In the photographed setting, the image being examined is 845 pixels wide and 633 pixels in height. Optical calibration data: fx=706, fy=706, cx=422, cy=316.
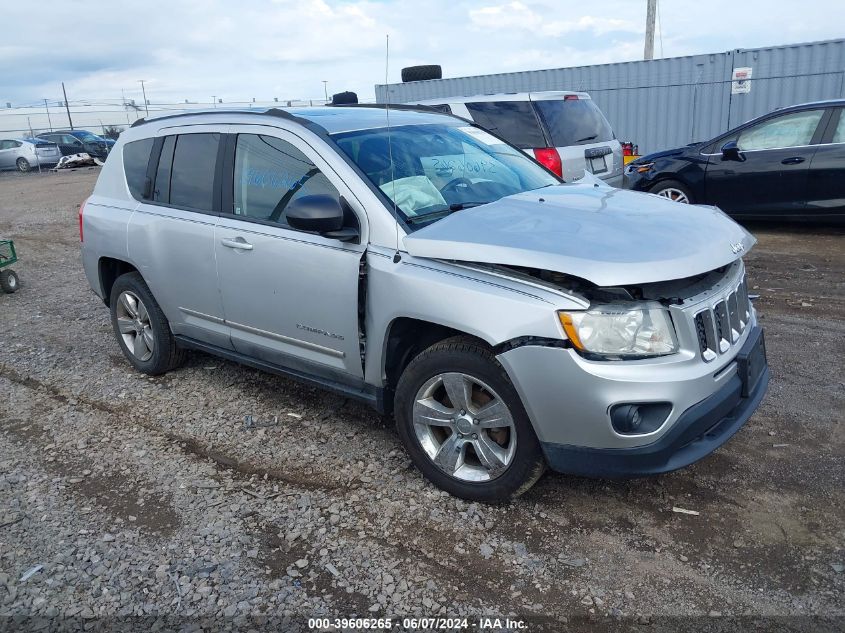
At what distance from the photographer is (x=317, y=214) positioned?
132 inches

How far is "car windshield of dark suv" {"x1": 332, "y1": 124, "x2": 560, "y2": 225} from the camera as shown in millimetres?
3650

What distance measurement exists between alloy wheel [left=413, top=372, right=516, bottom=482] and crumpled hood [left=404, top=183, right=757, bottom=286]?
1.95 ft

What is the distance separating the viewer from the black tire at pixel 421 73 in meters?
13.5

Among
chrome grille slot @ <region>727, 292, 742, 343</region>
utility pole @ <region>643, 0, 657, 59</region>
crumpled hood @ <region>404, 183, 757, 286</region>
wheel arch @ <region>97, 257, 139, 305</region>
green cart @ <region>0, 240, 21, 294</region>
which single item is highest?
utility pole @ <region>643, 0, 657, 59</region>

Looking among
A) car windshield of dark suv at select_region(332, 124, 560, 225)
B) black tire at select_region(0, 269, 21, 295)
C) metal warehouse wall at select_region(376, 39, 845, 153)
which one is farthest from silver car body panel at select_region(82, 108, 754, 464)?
metal warehouse wall at select_region(376, 39, 845, 153)

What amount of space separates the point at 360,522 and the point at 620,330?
4.88 ft

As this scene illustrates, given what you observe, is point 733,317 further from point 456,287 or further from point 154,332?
point 154,332

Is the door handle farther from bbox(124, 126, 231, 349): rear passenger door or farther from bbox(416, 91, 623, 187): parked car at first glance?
bbox(416, 91, 623, 187): parked car

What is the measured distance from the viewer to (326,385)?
3908mm

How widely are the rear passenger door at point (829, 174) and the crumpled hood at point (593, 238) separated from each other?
227 inches

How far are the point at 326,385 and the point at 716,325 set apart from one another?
6.64 ft

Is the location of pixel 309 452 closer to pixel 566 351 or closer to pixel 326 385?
pixel 326 385

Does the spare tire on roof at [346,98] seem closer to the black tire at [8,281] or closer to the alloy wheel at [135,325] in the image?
the alloy wheel at [135,325]

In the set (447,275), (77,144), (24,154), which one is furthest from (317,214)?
(77,144)
